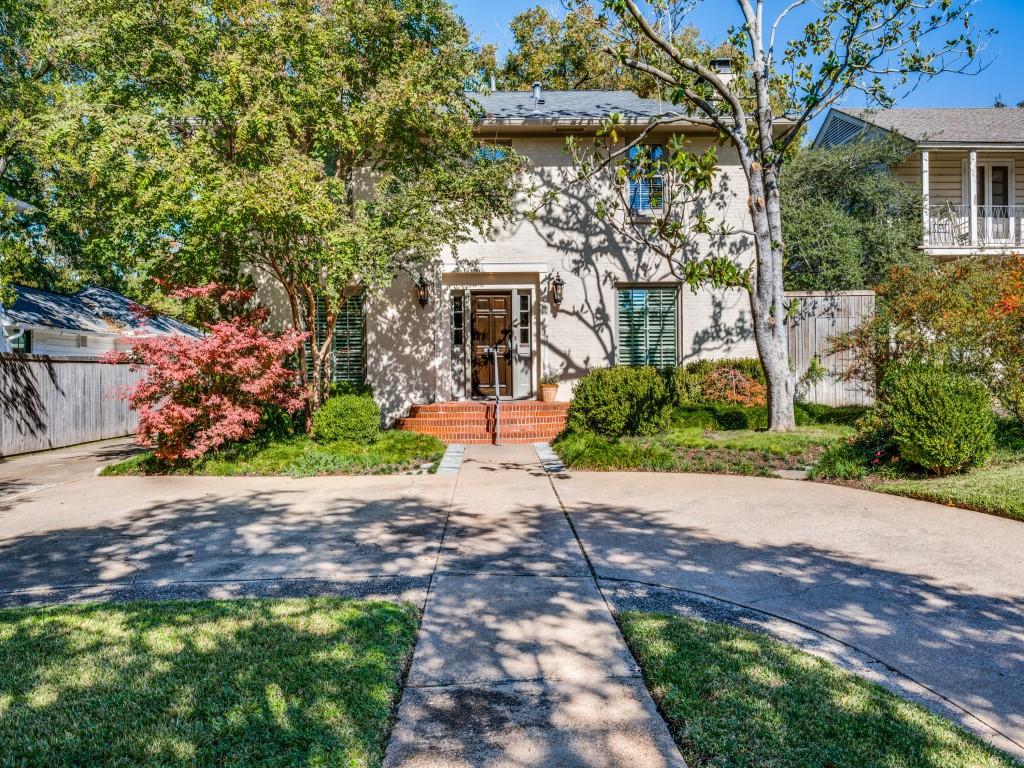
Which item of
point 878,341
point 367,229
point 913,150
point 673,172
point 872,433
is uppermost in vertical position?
point 913,150

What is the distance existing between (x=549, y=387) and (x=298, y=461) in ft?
16.9

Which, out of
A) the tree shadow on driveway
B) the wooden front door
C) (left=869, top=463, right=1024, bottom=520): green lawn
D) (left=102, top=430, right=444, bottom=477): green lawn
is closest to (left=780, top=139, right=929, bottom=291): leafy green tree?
the wooden front door

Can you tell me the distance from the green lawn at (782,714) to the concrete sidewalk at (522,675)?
12 cm

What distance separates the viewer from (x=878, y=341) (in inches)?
395

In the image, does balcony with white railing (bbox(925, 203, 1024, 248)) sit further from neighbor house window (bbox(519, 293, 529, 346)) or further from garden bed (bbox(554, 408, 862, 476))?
neighbor house window (bbox(519, 293, 529, 346))

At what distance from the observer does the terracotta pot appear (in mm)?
12195

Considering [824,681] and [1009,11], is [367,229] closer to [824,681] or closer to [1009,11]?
[824,681]

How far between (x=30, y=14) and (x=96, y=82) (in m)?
8.73

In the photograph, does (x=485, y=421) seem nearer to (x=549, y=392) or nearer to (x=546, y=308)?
(x=549, y=392)

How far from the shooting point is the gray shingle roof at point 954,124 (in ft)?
55.9

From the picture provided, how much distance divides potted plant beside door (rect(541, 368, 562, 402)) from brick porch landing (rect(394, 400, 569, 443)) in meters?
0.24

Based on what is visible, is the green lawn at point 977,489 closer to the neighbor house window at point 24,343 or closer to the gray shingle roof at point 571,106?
the gray shingle roof at point 571,106

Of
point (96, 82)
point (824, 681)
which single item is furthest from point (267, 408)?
point (824, 681)

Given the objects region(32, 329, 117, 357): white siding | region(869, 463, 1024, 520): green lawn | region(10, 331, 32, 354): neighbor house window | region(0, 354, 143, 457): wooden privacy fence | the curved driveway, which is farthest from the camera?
region(32, 329, 117, 357): white siding
